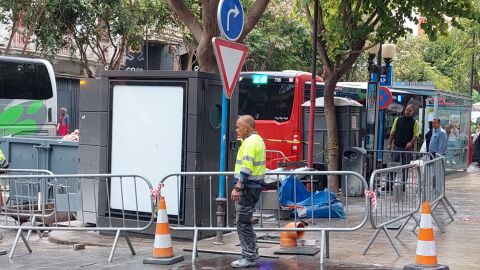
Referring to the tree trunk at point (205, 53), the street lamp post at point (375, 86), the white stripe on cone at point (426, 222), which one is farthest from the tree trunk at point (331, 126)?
the white stripe on cone at point (426, 222)

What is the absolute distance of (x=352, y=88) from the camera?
24.5 m

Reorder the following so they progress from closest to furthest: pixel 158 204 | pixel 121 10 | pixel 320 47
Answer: pixel 158 204, pixel 320 47, pixel 121 10

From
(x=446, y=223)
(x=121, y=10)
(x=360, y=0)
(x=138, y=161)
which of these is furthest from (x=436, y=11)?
(x=121, y=10)

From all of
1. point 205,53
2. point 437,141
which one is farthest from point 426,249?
point 437,141

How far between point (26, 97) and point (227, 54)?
14676 mm

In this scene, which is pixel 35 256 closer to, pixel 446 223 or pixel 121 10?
pixel 446 223

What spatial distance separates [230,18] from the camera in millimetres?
9219

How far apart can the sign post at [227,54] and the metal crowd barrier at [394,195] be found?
1.89m

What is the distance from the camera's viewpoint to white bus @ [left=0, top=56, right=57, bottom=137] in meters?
21.5

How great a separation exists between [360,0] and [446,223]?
565 cm

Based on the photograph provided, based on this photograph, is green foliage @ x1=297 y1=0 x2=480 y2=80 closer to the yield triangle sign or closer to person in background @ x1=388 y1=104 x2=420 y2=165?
person in background @ x1=388 y1=104 x2=420 y2=165

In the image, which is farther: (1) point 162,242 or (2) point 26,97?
(2) point 26,97

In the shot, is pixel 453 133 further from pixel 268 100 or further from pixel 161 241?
pixel 161 241

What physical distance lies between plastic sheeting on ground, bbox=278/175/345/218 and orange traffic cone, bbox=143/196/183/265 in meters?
1.90
